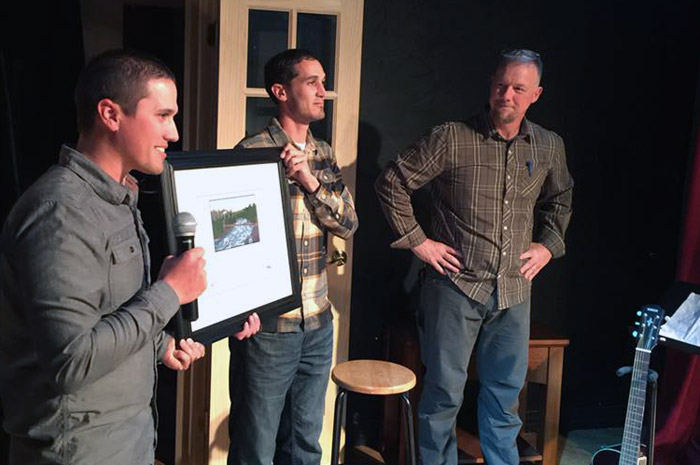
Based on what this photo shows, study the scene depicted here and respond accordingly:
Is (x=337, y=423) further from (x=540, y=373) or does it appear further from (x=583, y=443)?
(x=583, y=443)

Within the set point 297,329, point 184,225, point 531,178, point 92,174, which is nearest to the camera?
point 92,174

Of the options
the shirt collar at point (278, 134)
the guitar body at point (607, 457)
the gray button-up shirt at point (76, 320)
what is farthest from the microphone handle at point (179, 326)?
the guitar body at point (607, 457)

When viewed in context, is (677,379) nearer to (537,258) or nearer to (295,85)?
(537,258)

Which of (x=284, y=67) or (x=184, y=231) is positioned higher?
(x=284, y=67)

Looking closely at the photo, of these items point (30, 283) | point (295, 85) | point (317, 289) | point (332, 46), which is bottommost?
point (317, 289)

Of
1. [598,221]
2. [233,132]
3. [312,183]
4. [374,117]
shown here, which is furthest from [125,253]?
[598,221]

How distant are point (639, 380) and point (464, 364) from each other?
2.20 ft

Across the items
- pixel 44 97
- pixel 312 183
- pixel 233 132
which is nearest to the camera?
pixel 312 183

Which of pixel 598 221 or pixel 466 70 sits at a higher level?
pixel 466 70

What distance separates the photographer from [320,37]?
3260 millimetres

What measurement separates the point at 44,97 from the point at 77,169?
3065 mm

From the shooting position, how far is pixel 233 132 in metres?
3.09

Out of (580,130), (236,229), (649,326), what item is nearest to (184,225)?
(236,229)

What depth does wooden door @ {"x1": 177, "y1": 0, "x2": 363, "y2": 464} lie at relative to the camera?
3.09 m
